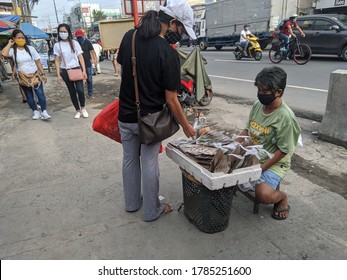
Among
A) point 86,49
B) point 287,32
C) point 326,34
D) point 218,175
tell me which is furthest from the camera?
point 287,32

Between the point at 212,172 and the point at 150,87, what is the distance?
2.61 ft

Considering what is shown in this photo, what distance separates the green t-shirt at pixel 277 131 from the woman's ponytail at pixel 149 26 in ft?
3.90

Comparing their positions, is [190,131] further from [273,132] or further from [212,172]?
[273,132]

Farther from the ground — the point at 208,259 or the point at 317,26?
the point at 317,26

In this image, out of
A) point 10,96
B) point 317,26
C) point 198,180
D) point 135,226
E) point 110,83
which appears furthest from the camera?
point 317,26

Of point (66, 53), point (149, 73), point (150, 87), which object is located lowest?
point (150, 87)

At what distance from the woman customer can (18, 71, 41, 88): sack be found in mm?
3962

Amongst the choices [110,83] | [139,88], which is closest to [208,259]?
[139,88]

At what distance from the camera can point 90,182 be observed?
3400 millimetres

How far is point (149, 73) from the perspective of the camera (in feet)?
7.09

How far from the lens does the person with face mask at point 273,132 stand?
2.39 m

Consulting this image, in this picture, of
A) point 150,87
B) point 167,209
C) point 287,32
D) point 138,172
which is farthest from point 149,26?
point 287,32

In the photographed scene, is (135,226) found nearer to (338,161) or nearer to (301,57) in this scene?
(338,161)

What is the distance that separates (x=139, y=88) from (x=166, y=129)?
0.38 m
